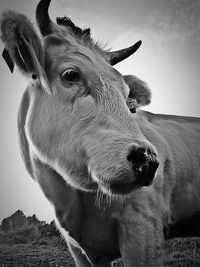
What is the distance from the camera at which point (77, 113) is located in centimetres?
217

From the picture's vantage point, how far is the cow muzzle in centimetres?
180

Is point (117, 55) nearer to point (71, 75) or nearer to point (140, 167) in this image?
point (71, 75)

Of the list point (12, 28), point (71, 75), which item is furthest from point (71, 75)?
point (12, 28)

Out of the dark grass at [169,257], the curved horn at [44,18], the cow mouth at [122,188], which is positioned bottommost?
the dark grass at [169,257]

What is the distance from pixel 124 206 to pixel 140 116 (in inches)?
42.6

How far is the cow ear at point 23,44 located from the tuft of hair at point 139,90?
1017 mm

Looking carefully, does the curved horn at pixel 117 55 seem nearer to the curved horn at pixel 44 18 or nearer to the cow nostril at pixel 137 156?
the curved horn at pixel 44 18

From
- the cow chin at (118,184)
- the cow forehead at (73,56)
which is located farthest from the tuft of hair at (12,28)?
the cow chin at (118,184)

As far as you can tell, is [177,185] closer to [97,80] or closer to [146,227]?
[146,227]

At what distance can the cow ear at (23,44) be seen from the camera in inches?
86.7

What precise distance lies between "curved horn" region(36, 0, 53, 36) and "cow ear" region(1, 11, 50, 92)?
22cm

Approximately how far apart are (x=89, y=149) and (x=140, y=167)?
0.39 meters

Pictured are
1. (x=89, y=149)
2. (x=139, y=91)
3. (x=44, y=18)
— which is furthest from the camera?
(x=139, y=91)

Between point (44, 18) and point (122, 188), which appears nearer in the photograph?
point (122, 188)
